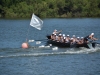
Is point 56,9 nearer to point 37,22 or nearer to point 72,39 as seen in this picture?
point 37,22

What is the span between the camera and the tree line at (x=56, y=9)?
365 feet

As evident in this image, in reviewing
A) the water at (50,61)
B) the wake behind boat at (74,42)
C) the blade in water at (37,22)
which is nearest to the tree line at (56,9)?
the wake behind boat at (74,42)

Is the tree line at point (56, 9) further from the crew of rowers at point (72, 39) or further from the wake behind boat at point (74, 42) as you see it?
the wake behind boat at point (74, 42)

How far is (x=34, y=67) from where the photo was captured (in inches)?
1314

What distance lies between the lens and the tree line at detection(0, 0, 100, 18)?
111m

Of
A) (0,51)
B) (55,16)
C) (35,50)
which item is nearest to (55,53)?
(35,50)

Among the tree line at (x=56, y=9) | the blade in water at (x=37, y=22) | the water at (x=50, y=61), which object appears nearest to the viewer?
the water at (x=50, y=61)

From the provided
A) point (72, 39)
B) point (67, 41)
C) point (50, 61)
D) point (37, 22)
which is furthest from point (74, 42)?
point (50, 61)

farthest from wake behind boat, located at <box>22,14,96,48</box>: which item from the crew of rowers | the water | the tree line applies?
the tree line

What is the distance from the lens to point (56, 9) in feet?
364

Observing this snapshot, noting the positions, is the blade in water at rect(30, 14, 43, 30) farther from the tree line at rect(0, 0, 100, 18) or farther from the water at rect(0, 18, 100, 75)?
the tree line at rect(0, 0, 100, 18)

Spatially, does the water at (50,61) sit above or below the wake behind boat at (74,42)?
below

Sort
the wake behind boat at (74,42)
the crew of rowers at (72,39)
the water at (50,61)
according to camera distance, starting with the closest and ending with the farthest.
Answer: the water at (50,61)
the wake behind boat at (74,42)
the crew of rowers at (72,39)

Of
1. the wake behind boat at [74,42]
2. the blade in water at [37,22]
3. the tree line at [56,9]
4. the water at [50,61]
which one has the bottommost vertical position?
the water at [50,61]
